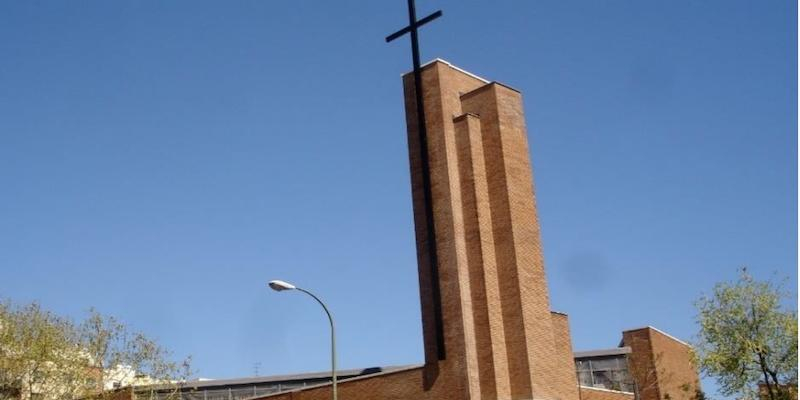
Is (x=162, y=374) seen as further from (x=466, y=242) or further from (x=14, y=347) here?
(x=466, y=242)

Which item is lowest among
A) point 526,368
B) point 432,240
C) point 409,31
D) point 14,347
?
point 526,368

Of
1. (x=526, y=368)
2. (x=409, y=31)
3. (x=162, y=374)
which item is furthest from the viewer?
(x=162, y=374)

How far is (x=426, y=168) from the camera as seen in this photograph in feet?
124

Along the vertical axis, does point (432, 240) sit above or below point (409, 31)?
below

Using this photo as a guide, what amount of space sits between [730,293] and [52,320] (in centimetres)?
3013

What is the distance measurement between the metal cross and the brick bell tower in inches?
4.4

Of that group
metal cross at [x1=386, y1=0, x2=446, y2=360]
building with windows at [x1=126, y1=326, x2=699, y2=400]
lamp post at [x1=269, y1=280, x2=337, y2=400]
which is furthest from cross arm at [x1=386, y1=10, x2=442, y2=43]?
building with windows at [x1=126, y1=326, x2=699, y2=400]

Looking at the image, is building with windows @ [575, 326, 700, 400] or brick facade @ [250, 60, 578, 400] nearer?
brick facade @ [250, 60, 578, 400]

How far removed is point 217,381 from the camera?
192 feet

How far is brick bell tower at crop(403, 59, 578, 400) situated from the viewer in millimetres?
35625

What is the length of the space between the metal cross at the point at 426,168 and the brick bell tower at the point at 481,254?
4.4 inches

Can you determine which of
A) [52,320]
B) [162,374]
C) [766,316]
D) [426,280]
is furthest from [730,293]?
[52,320]

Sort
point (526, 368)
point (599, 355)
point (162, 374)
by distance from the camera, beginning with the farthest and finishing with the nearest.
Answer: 1. point (599, 355)
2. point (162, 374)
3. point (526, 368)

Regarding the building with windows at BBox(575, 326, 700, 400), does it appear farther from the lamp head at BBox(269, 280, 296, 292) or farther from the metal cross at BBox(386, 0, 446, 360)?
the lamp head at BBox(269, 280, 296, 292)
